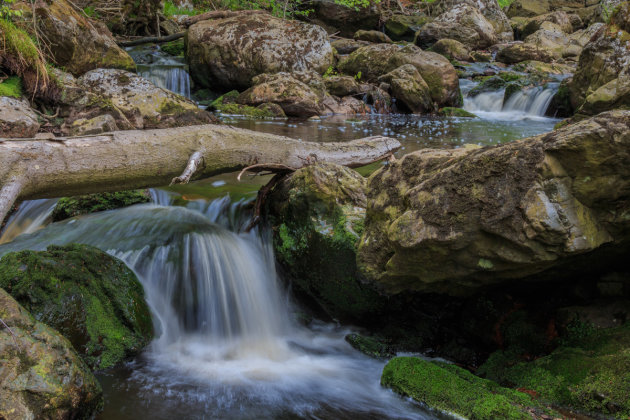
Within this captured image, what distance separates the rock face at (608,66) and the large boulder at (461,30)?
1386 cm

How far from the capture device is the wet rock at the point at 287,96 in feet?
45.8

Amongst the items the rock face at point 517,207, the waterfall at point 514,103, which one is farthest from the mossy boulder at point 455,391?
the waterfall at point 514,103

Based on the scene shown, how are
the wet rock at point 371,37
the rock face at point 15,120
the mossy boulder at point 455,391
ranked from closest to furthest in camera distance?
the mossy boulder at point 455,391
the rock face at point 15,120
the wet rock at point 371,37

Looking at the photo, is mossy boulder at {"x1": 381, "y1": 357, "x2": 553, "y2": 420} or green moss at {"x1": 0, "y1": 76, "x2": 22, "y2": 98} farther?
green moss at {"x1": 0, "y1": 76, "x2": 22, "y2": 98}

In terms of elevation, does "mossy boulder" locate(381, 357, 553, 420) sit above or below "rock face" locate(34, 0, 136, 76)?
below

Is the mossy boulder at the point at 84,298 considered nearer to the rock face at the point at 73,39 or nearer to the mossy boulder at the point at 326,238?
the mossy boulder at the point at 326,238

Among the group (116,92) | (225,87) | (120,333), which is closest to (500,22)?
(225,87)

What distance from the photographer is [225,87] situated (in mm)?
16359

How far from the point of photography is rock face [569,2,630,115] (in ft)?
30.2

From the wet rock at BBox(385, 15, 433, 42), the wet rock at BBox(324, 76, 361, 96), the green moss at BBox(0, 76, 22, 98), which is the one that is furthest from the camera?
the wet rock at BBox(385, 15, 433, 42)

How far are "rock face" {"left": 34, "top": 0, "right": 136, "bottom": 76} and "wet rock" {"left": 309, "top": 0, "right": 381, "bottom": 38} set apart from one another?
614 inches

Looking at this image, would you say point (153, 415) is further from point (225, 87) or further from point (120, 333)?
point (225, 87)

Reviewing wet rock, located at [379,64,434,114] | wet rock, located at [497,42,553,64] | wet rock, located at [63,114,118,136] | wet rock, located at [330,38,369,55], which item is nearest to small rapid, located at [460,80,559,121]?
wet rock, located at [379,64,434,114]

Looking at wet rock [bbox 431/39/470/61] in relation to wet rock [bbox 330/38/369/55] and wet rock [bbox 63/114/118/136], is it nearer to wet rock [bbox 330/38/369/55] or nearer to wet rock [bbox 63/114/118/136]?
wet rock [bbox 330/38/369/55]
